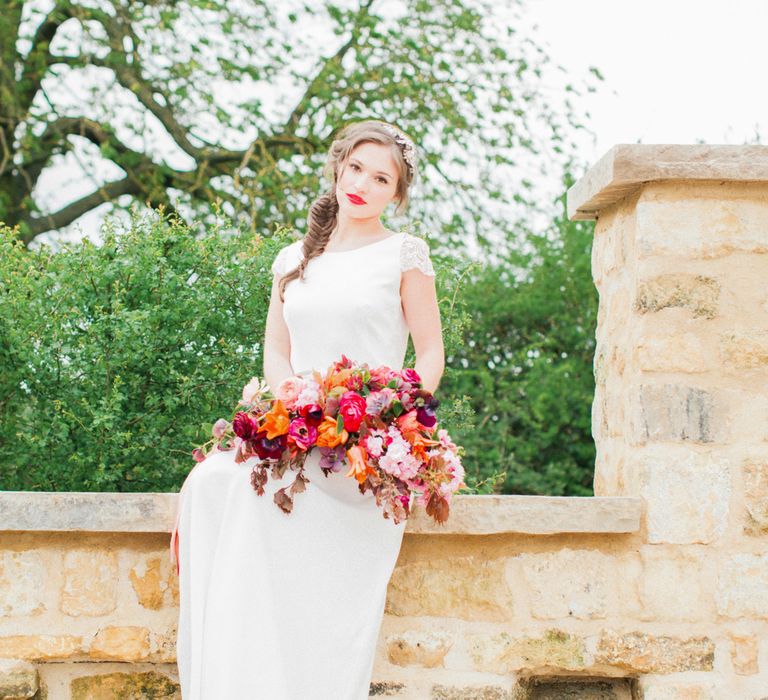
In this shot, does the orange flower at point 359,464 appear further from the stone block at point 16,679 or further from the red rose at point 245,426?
the stone block at point 16,679

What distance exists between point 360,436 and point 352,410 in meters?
0.08

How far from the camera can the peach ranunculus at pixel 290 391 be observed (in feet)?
8.52

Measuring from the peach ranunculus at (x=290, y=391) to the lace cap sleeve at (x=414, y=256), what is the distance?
0.54m

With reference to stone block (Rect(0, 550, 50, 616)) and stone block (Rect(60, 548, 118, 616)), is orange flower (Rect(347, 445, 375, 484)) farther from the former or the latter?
stone block (Rect(0, 550, 50, 616))

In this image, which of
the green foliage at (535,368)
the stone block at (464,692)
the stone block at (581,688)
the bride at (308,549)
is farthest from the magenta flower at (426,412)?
the green foliage at (535,368)

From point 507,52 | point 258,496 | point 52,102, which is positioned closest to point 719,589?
point 258,496

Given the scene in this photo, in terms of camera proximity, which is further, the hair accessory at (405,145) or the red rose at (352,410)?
the hair accessory at (405,145)

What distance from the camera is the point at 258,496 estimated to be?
105 inches

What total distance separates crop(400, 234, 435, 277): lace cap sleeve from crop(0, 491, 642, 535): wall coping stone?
66 centimetres

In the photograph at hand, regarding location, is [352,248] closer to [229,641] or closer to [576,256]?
[229,641]

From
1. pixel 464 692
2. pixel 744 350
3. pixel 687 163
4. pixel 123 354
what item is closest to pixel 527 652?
pixel 464 692

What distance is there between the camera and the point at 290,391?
2.61 meters

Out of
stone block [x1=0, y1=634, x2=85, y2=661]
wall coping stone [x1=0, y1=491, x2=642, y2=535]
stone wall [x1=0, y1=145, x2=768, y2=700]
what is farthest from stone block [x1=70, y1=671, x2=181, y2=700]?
wall coping stone [x1=0, y1=491, x2=642, y2=535]

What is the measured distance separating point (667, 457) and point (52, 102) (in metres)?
6.29
